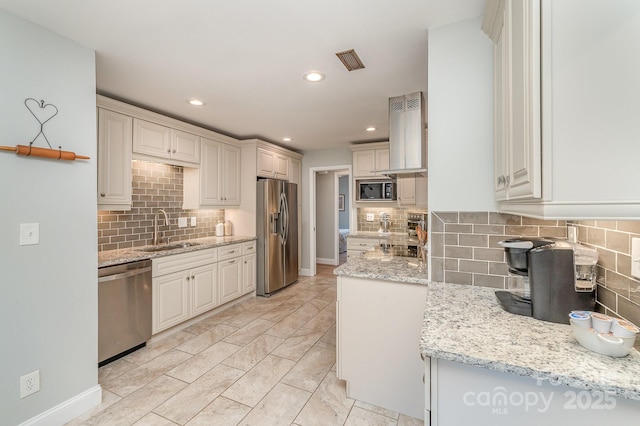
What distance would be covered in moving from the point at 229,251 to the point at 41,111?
2380mm

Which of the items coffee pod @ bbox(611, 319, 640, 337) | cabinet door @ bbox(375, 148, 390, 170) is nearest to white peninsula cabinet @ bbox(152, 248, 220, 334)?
cabinet door @ bbox(375, 148, 390, 170)

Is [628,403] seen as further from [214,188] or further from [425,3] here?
[214,188]

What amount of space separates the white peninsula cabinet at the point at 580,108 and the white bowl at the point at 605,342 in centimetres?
39

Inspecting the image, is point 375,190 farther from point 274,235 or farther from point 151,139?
point 151,139

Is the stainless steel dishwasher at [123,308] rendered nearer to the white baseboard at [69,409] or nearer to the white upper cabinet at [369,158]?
the white baseboard at [69,409]

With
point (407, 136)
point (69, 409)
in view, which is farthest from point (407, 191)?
point (69, 409)

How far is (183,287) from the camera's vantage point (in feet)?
10.1

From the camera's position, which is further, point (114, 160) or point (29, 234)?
point (114, 160)

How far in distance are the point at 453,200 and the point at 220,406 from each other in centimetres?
201

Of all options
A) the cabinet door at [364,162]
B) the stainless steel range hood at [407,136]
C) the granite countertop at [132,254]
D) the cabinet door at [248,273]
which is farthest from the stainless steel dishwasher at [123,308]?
the cabinet door at [364,162]

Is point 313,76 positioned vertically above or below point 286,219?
above

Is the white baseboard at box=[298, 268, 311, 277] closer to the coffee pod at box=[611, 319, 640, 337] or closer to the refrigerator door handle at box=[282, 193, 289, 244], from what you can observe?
the refrigerator door handle at box=[282, 193, 289, 244]

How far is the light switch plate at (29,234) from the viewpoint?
1617 millimetres

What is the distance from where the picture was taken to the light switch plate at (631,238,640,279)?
3.22ft
